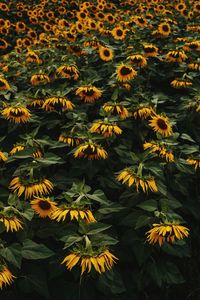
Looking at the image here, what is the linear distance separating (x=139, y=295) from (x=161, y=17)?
515cm

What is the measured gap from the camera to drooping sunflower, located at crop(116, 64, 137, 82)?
3.98 metres

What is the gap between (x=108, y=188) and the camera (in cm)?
318

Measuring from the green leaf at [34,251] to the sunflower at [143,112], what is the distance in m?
1.51

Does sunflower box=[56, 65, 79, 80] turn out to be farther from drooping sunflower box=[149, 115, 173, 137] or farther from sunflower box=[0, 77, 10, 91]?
drooping sunflower box=[149, 115, 173, 137]

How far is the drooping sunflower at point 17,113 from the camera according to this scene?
3234 millimetres

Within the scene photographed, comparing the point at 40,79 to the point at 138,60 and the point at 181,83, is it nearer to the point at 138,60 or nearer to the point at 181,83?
the point at 138,60

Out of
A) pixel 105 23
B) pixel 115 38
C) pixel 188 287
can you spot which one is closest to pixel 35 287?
pixel 188 287

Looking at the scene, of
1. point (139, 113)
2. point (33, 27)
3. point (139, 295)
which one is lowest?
point (33, 27)

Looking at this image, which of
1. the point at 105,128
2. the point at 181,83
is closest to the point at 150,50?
the point at 181,83

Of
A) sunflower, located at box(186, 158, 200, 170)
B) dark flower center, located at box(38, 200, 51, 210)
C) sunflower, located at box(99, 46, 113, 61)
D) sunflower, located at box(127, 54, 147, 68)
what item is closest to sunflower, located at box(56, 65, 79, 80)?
sunflower, located at box(127, 54, 147, 68)

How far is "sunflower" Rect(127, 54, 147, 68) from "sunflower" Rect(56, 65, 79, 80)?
1.89 ft

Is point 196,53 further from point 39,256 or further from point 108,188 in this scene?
point 39,256

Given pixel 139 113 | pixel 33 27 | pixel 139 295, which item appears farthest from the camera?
pixel 33 27

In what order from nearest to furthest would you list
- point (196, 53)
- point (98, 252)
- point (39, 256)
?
point (98, 252), point (39, 256), point (196, 53)
